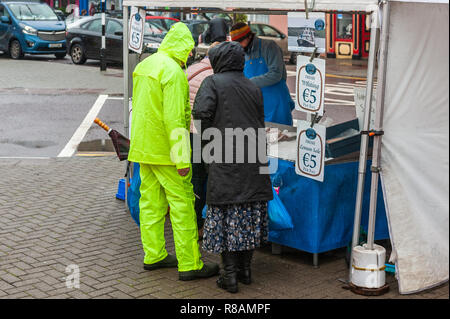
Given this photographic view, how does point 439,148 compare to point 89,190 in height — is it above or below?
above

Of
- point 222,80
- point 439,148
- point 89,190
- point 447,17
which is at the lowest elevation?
point 89,190

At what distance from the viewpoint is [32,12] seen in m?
22.8

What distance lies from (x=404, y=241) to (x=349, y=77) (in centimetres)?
1727

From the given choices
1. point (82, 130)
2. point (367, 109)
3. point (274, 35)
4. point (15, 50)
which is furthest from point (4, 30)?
point (367, 109)

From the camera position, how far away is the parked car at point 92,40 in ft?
67.6

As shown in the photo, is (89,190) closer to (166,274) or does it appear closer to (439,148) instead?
(166,274)

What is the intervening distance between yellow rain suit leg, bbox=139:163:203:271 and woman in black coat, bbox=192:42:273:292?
0.28m

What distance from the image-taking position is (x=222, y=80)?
5.10 m

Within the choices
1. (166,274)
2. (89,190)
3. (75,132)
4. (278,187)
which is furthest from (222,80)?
(75,132)

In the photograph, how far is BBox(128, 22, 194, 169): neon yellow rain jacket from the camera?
5258mm

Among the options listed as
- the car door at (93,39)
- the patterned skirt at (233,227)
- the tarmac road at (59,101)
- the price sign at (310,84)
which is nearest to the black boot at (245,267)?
the patterned skirt at (233,227)

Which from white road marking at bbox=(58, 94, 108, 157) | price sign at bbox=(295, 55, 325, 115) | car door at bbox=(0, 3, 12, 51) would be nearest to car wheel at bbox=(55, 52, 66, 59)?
car door at bbox=(0, 3, 12, 51)

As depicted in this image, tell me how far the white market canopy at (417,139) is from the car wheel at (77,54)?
1724 cm
